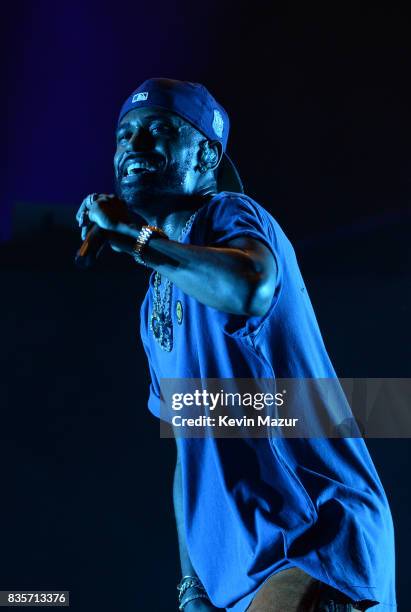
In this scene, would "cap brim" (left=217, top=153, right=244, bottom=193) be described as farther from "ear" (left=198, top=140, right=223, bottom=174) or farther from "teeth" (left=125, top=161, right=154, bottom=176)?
"teeth" (left=125, top=161, right=154, bottom=176)

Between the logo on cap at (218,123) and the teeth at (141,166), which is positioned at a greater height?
the logo on cap at (218,123)

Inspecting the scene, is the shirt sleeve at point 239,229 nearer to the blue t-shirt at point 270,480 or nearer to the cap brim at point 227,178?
the blue t-shirt at point 270,480

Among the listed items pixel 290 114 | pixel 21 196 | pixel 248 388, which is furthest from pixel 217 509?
pixel 290 114

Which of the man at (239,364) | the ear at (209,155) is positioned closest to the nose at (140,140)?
the man at (239,364)

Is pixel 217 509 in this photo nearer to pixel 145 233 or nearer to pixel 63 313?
pixel 145 233

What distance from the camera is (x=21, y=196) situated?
2102 mm

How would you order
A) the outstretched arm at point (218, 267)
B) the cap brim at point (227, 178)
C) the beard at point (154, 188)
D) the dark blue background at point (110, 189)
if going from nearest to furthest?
the outstretched arm at point (218, 267), the beard at point (154, 188), the cap brim at point (227, 178), the dark blue background at point (110, 189)

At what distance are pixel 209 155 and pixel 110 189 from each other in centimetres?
83

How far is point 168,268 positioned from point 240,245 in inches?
4.4

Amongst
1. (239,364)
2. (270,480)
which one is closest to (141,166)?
(239,364)

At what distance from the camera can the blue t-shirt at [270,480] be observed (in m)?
1.05

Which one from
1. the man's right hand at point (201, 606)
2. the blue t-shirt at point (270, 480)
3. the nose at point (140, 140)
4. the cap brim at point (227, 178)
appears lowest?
the man's right hand at point (201, 606)

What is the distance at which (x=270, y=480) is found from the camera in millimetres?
1093

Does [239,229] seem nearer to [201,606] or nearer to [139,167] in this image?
[139,167]
